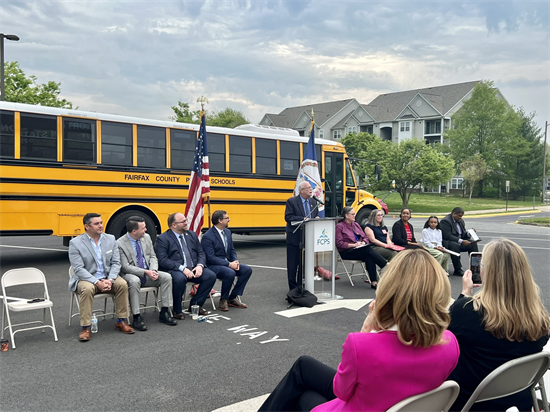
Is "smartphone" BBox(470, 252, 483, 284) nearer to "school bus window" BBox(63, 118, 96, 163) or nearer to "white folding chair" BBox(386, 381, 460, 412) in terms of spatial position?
"white folding chair" BBox(386, 381, 460, 412)

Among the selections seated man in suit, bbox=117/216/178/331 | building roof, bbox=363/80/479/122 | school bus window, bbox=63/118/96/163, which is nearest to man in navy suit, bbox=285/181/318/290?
seated man in suit, bbox=117/216/178/331

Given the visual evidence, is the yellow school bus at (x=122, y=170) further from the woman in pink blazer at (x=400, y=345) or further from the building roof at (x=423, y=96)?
the building roof at (x=423, y=96)

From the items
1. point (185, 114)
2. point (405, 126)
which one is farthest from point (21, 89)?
point (405, 126)

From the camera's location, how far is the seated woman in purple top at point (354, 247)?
9.33 m

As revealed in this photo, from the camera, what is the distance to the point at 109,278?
20.7ft

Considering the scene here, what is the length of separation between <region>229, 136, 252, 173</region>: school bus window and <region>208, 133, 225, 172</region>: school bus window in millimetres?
252

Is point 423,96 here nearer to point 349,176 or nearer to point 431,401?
point 349,176

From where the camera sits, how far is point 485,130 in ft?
189

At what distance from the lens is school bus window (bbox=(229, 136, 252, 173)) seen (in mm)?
13656

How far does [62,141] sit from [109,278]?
19.3ft

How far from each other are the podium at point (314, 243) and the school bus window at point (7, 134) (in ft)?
22.2

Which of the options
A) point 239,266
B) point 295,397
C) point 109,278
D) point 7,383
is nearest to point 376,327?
point 295,397

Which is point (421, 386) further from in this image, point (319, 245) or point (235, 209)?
point (235, 209)

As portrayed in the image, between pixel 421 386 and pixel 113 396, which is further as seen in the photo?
pixel 113 396
